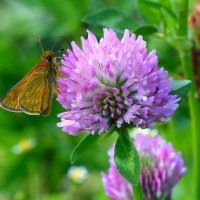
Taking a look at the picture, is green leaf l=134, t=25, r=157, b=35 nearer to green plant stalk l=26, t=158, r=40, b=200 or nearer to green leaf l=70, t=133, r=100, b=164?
green leaf l=70, t=133, r=100, b=164

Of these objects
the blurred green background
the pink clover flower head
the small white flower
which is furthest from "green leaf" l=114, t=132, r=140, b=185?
the small white flower

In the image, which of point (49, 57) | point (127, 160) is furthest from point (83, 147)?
point (49, 57)

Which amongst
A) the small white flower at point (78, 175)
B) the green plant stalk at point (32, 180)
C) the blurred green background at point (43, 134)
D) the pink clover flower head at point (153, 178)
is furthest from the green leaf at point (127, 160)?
the green plant stalk at point (32, 180)

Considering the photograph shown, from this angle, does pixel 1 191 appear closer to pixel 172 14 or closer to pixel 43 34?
pixel 43 34

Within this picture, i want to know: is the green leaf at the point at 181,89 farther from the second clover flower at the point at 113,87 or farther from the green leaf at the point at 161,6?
the green leaf at the point at 161,6

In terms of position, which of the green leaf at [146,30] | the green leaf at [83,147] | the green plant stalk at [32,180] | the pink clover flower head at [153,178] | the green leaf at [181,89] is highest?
the green leaf at [146,30]

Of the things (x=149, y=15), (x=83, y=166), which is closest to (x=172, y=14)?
(x=149, y=15)
